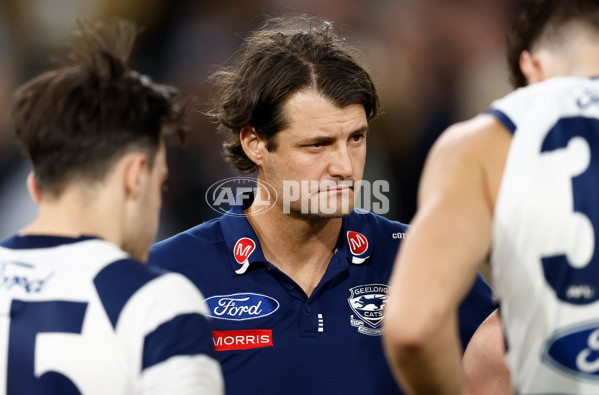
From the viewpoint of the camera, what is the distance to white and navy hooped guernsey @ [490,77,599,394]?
1.53 meters

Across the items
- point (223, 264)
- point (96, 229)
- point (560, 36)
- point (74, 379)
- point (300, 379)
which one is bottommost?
point (300, 379)

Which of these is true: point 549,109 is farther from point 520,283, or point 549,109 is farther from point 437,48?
point 437,48

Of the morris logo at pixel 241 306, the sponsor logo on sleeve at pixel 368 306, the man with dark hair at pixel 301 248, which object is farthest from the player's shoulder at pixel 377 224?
the morris logo at pixel 241 306

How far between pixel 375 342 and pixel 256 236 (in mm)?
631

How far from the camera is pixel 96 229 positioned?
1.62m

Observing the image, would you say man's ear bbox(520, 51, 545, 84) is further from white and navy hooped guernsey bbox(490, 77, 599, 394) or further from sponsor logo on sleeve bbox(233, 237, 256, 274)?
sponsor logo on sleeve bbox(233, 237, 256, 274)

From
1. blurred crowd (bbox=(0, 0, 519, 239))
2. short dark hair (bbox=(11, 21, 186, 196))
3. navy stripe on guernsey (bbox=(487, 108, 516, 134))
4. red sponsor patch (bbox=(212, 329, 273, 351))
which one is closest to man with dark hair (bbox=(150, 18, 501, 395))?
red sponsor patch (bbox=(212, 329, 273, 351))

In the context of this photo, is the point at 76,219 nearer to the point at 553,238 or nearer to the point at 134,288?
the point at 134,288

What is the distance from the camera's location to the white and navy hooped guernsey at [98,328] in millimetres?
1451

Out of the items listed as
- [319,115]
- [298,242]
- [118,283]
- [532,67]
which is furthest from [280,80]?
[118,283]

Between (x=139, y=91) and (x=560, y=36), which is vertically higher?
(x=560, y=36)

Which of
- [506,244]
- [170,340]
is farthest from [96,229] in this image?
[506,244]

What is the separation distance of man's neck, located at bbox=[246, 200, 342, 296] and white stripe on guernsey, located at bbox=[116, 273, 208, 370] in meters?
1.36

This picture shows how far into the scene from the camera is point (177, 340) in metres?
1.49
